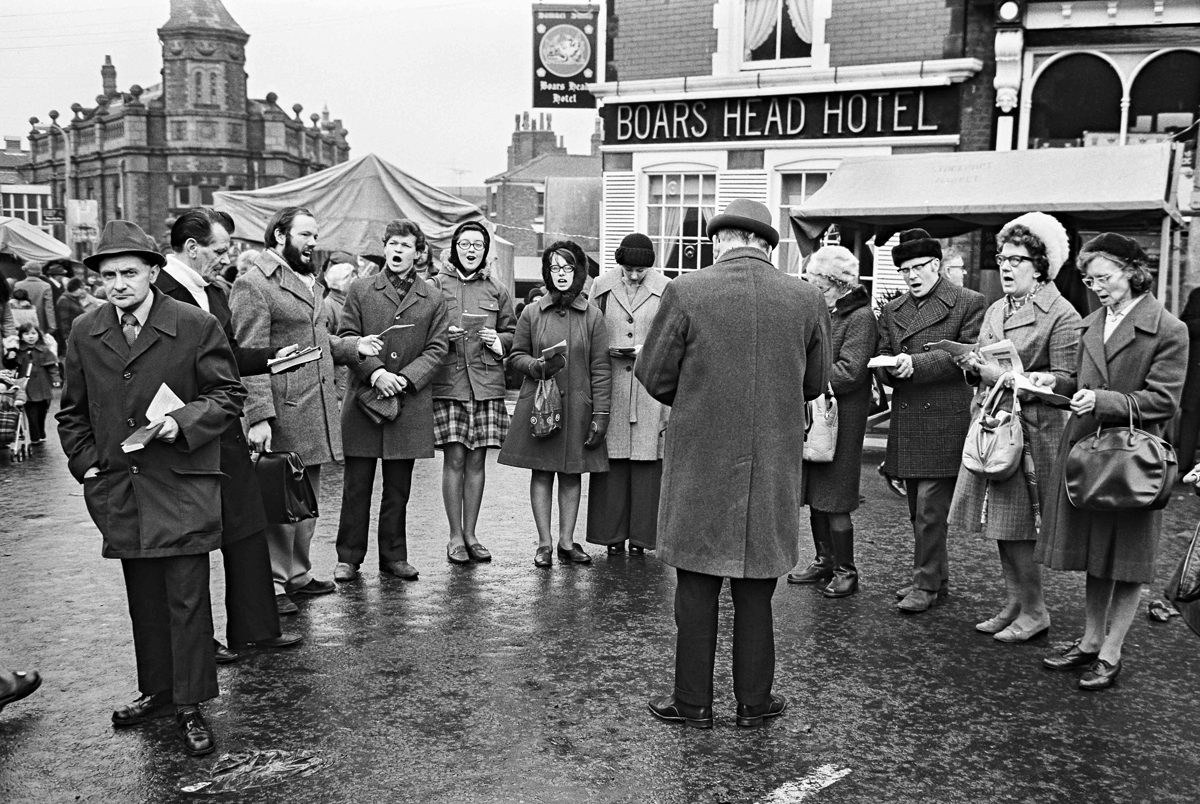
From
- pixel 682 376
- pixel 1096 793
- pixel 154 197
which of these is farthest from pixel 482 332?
pixel 154 197

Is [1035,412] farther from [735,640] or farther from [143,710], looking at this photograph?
[143,710]

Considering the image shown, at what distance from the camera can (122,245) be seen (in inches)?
169

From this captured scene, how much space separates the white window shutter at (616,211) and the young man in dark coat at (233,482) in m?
11.6

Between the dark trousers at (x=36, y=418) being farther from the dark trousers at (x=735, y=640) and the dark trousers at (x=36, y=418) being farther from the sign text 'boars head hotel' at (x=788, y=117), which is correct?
the dark trousers at (x=735, y=640)

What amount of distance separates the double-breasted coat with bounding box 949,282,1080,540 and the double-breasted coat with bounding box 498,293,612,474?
2.33 m

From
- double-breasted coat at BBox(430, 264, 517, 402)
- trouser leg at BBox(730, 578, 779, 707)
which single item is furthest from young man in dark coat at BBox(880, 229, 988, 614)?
double-breasted coat at BBox(430, 264, 517, 402)

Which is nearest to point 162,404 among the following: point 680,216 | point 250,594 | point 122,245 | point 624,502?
point 122,245

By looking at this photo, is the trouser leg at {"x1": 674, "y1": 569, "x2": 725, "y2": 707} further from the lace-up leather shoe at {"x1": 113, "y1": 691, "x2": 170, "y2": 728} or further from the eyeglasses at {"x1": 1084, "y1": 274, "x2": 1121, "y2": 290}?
the eyeglasses at {"x1": 1084, "y1": 274, "x2": 1121, "y2": 290}

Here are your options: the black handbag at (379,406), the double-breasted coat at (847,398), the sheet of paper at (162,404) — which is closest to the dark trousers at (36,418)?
the black handbag at (379,406)

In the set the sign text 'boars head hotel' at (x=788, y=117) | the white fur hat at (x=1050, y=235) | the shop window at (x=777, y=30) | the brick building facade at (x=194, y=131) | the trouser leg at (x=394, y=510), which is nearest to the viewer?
the white fur hat at (x=1050, y=235)

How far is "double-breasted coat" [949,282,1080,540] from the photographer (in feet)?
18.3

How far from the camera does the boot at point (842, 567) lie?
6527 mm

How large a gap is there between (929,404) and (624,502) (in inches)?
80.1

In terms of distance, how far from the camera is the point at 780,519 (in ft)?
15.0
